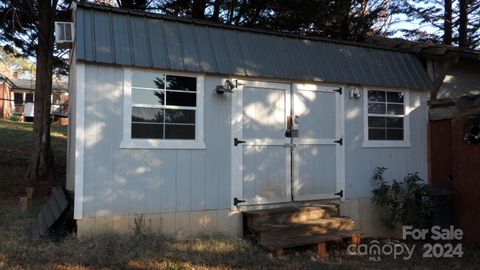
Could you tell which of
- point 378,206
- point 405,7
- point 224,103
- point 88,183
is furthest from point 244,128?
point 405,7

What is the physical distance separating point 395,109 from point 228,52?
11.8 ft

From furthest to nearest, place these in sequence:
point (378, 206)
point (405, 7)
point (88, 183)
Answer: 1. point (405, 7)
2. point (378, 206)
3. point (88, 183)

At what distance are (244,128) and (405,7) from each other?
38.0 ft

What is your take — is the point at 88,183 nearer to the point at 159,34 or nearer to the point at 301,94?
the point at 159,34

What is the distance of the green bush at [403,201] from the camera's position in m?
7.83

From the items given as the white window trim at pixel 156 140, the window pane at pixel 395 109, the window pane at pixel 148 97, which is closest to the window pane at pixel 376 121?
the window pane at pixel 395 109

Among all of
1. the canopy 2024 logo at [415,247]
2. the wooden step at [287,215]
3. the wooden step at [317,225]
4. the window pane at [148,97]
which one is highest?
the window pane at [148,97]

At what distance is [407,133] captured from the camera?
8758 mm

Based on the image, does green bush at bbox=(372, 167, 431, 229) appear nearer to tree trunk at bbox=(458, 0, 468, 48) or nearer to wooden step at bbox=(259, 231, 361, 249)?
wooden step at bbox=(259, 231, 361, 249)

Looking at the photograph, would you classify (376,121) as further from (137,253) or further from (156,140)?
(137,253)

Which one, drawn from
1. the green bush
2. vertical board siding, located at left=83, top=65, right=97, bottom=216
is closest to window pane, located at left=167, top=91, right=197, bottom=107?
vertical board siding, located at left=83, top=65, right=97, bottom=216

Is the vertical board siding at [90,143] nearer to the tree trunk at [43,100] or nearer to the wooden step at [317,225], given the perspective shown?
the wooden step at [317,225]

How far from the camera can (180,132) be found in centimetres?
680

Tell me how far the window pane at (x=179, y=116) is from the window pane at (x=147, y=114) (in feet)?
0.35
